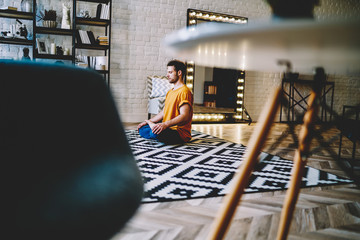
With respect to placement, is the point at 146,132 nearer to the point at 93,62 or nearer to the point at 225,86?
the point at 93,62

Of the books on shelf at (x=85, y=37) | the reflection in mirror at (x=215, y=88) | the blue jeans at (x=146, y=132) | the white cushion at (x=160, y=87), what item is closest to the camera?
the blue jeans at (x=146, y=132)

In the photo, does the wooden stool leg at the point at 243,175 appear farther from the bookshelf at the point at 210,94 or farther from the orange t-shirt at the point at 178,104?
the bookshelf at the point at 210,94

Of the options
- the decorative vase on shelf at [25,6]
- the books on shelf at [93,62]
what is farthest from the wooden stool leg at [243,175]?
the decorative vase on shelf at [25,6]

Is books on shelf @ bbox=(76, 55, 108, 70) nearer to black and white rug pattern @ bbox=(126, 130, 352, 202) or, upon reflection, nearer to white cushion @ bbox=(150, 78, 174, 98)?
white cushion @ bbox=(150, 78, 174, 98)

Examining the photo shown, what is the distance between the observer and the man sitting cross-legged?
3.13 m

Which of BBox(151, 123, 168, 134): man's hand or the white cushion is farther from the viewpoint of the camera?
the white cushion

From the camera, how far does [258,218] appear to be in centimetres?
146

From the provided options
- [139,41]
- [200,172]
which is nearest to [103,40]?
[139,41]

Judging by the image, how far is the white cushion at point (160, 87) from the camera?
4.96 meters

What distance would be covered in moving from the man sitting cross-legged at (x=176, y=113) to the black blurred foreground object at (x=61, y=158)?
2363mm

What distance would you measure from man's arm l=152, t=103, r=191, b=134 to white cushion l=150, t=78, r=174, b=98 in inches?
72.5

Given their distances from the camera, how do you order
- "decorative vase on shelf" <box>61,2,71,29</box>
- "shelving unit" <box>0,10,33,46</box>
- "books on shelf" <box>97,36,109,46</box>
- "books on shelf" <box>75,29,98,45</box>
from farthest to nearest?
"books on shelf" <box>97,36,109,46</box> → "books on shelf" <box>75,29,98,45</box> → "decorative vase on shelf" <box>61,2,71,29</box> → "shelving unit" <box>0,10,33,46</box>

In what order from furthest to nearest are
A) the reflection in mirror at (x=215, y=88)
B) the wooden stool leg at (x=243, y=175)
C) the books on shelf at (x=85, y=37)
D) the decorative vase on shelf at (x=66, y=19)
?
1. the reflection in mirror at (x=215, y=88)
2. the books on shelf at (x=85, y=37)
3. the decorative vase on shelf at (x=66, y=19)
4. the wooden stool leg at (x=243, y=175)

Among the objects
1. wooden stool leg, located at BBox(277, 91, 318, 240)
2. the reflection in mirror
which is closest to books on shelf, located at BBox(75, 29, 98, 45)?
the reflection in mirror
